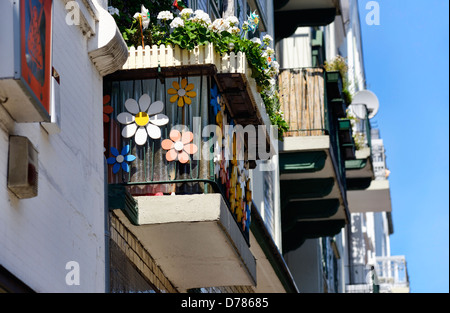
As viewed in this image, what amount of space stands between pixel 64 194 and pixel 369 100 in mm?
21899

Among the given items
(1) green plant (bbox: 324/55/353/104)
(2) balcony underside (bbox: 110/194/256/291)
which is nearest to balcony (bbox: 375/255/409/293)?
(1) green plant (bbox: 324/55/353/104)

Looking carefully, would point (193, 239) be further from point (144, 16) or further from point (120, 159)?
point (144, 16)

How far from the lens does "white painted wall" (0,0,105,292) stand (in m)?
7.00

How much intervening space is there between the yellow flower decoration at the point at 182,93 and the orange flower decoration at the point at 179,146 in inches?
12.8

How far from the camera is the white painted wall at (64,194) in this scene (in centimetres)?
700

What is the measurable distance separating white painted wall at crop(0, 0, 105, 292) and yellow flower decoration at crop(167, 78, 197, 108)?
1739 millimetres

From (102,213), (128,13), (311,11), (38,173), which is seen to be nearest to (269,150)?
(128,13)

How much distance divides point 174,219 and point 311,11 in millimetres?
11753

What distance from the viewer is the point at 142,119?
→ 11.1 m

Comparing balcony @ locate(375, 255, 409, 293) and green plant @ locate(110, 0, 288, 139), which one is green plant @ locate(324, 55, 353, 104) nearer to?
green plant @ locate(110, 0, 288, 139)

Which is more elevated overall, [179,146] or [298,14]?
[298,14]
